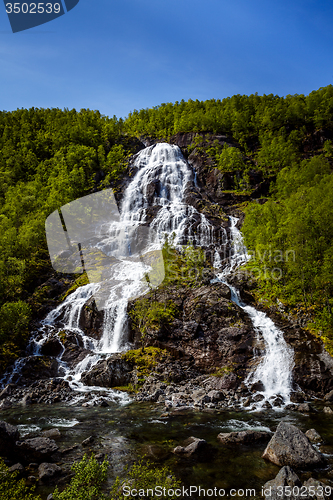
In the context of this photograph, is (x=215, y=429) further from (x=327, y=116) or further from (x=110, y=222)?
(x=327, y=116)

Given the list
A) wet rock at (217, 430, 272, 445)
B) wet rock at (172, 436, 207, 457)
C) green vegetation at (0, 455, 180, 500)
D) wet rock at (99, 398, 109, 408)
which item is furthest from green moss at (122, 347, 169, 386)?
green vegetation at (0, 455, 180, 500)

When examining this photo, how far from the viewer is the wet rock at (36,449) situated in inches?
483

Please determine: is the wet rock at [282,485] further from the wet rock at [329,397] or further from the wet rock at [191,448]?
the wet rock at [329,397]

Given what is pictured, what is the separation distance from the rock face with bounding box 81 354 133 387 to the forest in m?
8.52

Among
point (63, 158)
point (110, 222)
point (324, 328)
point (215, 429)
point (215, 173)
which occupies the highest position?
point (63, 158)

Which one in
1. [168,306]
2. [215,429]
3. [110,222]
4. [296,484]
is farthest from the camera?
[110,222]

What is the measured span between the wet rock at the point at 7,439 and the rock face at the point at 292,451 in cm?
1118

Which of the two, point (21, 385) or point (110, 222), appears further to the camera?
point (110, 222)

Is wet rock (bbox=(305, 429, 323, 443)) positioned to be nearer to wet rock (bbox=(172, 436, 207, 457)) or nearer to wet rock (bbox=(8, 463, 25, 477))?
wet rock (bbox=(172, 436, 207, 457))

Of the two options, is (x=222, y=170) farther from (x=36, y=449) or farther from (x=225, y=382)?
(x=36, y=449)

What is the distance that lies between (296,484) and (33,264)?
43.2 metres

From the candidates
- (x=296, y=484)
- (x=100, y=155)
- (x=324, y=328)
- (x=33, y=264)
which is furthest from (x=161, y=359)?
(x=100, y=155)

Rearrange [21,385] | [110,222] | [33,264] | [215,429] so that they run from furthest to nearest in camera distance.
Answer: [110,222] → [33,264] → [21,385] → [215,429]

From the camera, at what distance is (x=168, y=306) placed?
106 ft
